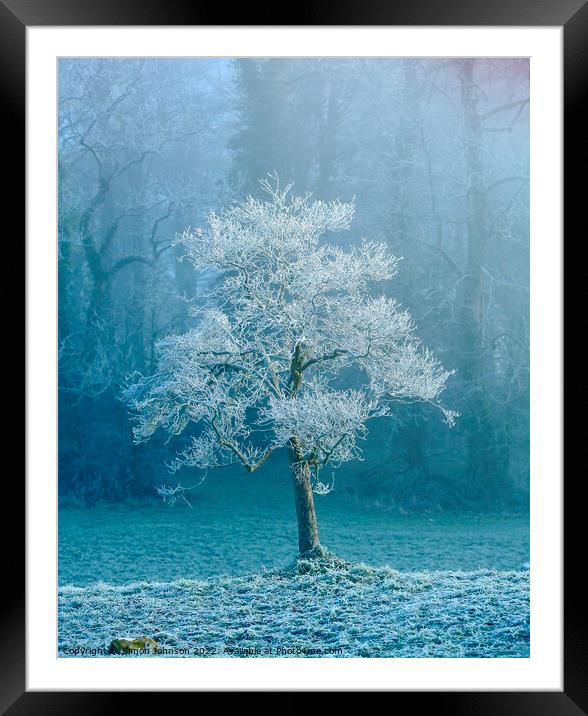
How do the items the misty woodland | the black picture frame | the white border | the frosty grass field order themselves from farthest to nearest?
the misty woodland, the frosty grass field, the white border, the black picture frame

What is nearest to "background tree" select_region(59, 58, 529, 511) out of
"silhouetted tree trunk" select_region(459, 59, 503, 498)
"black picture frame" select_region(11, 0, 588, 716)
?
"silhouetted tree trunk" select_region(459, 59, 503, 498)

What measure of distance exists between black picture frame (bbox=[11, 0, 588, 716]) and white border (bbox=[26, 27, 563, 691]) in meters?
0.12

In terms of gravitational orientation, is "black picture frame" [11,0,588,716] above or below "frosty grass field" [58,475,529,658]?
above

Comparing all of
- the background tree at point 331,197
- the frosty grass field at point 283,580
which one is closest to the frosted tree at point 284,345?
the frosty grass field at point 283,580

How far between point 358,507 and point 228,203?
8.73 feet

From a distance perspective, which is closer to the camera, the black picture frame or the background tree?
the black picture frame

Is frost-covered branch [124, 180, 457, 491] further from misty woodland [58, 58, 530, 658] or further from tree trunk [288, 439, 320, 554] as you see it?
tree trunk [288, 439, 320, 554]

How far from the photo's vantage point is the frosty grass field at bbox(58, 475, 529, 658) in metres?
4.57

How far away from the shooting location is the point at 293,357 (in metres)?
4.93
